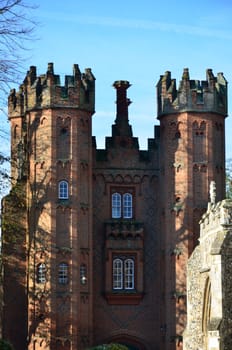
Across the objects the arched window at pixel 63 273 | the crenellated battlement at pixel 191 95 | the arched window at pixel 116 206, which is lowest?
the arched window at pixel 63 273

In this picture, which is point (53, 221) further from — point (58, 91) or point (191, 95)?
point (191, 95)

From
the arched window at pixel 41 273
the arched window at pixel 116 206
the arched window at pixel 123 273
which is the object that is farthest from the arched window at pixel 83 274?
the arched window at pixel 116 206

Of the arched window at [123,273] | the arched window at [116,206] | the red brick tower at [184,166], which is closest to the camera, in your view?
the red brick tower at [184,166]

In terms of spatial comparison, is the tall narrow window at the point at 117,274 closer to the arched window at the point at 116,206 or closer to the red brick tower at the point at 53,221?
the red brick tower at the point at 53,221

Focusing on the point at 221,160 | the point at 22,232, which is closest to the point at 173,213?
the point at 221,160

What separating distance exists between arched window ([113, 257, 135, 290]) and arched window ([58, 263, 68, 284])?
3.70 metres

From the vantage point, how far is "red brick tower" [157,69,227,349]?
207ft

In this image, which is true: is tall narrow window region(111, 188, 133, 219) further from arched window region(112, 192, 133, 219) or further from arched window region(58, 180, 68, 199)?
arched window region(58, 180, 68, 199)

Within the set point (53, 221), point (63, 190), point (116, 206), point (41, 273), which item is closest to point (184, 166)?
point (116, 206)

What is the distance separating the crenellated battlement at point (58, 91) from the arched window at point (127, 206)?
205 inches

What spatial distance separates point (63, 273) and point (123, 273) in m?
4.29

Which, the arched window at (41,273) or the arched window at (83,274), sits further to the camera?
the arched window at (83,274)

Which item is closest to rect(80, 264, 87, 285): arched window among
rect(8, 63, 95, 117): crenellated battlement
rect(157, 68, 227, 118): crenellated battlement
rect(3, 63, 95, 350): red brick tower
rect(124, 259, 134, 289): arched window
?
rect(3, 63, 95, 350): red brick tower

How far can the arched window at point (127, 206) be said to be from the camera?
65.9 meters
